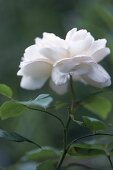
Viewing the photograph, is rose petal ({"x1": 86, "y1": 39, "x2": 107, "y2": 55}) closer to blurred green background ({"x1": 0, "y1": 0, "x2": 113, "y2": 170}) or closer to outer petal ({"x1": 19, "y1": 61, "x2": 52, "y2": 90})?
outer petal ({"x1": 19, "y1": 61, "x2": 52, "y2": 90})

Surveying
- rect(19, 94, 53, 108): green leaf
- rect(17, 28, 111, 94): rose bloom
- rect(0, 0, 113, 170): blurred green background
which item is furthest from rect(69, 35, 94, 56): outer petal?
rect(0, 0, 113, 170): blurred green background

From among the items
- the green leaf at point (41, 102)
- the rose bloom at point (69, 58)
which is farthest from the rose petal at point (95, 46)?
the green leaf at point (41, 102)

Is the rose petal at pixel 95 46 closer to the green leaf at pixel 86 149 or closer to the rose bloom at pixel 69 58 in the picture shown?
the rose bloom at pixel 69 58

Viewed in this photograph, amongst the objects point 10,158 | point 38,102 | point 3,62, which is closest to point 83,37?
point 38,102

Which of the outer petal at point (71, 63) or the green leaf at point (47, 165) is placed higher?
the outer petal at point (71, 63)

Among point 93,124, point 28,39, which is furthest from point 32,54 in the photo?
point 28,39

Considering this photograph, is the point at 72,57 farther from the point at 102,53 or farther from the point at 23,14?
the point at 23,14
